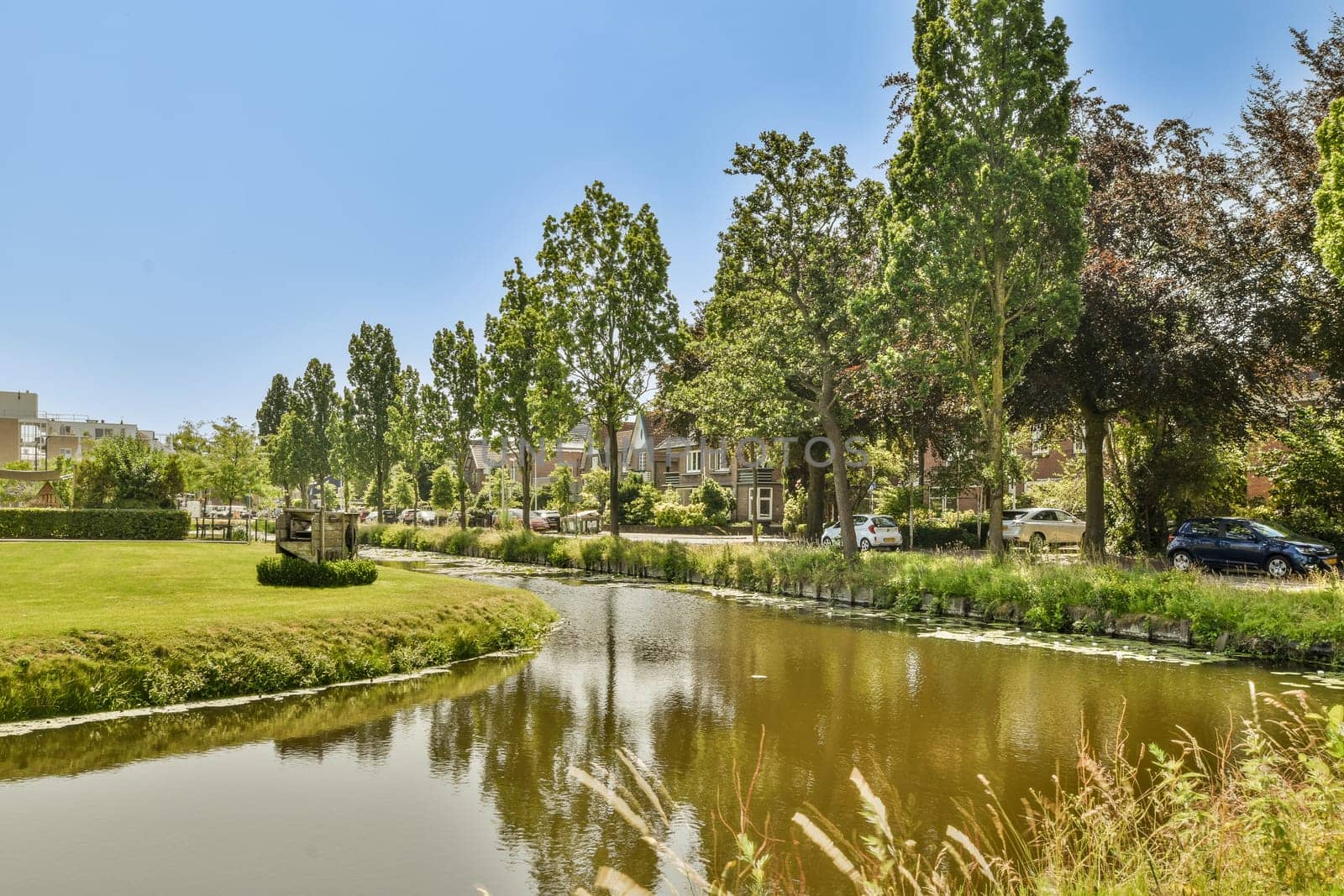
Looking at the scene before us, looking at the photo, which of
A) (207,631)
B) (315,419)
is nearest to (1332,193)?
(207,631)

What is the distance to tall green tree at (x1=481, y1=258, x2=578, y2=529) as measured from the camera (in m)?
37.8

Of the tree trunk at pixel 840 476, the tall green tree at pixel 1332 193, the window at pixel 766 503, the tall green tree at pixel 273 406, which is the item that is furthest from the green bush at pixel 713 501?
the tall green tree at pixel 273 406

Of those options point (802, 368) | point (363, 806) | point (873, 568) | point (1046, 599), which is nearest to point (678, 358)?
point (802, 368)

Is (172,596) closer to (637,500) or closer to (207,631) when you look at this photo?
(207,631)

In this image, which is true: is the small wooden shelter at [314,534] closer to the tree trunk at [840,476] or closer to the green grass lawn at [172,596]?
the green grass lawn at [172,596]

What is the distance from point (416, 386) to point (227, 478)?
12.8m

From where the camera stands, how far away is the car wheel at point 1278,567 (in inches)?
930

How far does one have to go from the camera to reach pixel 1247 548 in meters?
24.7

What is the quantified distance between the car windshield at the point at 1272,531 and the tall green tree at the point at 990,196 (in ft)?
24.2

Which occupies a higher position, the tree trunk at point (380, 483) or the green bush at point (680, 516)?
the tree trunk at point (380, 483)

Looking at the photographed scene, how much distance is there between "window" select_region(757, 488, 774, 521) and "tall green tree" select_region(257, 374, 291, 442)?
74643 millimetres

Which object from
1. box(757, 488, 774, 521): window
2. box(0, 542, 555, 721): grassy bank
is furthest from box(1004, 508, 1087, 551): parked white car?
box(757, 488, 774, 521): window

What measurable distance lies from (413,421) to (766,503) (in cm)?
2350

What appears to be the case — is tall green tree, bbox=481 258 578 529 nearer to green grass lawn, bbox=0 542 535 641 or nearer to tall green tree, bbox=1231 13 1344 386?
green grass lawn, bbox=0 542 535 641
